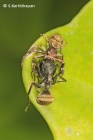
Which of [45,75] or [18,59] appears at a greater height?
[18,59]

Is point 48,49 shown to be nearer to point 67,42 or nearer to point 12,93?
point 67,42

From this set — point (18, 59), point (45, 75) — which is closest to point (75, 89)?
point (45, 75)

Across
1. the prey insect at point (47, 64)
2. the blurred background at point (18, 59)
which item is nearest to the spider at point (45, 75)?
the prey insect at point (47, 64)

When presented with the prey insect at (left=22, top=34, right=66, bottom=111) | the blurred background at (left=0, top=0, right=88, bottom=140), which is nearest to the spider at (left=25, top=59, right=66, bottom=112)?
the prey insect at (left=22, top=34, right=66, bottom=111)

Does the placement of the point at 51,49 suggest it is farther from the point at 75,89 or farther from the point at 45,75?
the point at 75,89

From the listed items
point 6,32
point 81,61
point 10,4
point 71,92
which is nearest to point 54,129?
point 71,92

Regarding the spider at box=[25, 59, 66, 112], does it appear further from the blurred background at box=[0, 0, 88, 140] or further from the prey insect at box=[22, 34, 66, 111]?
the blurred background at box=[0, 0, 88, 140]

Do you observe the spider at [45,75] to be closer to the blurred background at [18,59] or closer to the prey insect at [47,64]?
the prey insect at [47,64]
